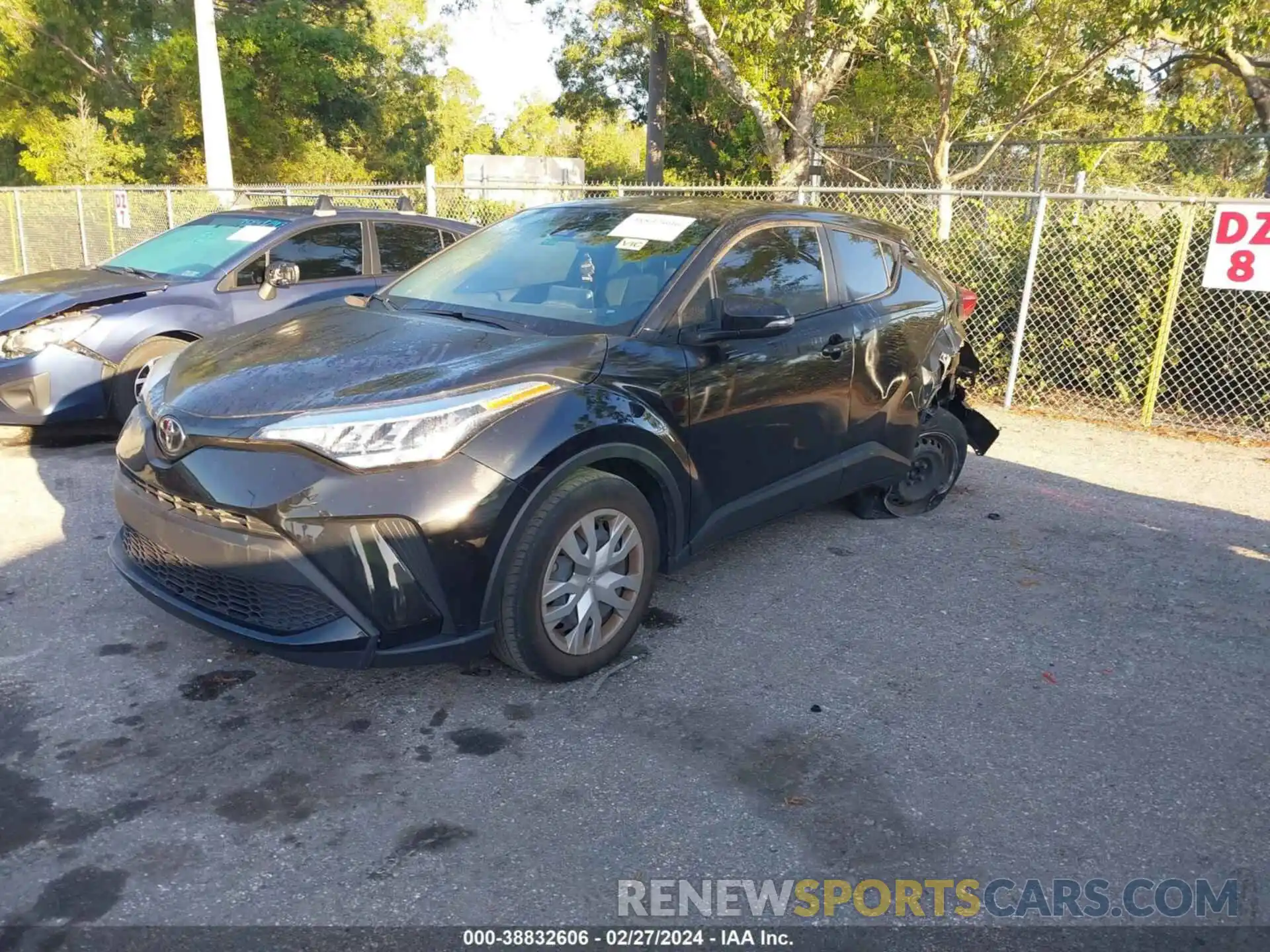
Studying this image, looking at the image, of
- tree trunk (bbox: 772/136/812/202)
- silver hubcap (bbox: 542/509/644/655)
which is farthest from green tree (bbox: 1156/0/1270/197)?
silver hubcap (bbox: 542/509/644/655)

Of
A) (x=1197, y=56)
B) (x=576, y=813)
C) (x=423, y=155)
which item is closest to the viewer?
(x=576, y=813)

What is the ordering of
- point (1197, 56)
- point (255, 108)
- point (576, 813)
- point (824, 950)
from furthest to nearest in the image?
point (255, 108), point (1197, 56), point (576, 813), point (824, 950)

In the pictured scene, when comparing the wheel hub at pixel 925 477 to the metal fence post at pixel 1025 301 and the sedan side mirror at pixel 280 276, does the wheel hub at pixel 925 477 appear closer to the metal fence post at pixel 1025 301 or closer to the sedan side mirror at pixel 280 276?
the metal fence post at pixel 1025 301

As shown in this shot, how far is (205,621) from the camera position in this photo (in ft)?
10.0

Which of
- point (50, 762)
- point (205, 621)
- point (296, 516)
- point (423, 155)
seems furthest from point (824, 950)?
point (423, 155)

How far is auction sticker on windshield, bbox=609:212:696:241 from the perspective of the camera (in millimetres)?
4117

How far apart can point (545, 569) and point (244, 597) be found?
96 cm

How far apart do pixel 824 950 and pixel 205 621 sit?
211cm

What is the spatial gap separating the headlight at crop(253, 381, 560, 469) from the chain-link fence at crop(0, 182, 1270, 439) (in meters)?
4.78

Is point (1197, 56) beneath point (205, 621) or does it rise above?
above

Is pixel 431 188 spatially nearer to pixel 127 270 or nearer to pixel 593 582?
pixel 127 270

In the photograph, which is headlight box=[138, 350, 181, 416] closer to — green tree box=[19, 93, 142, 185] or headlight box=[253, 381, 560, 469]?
headlight box=[253, 381, 560, 469]

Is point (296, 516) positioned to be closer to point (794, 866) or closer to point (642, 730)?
point (642, 730)

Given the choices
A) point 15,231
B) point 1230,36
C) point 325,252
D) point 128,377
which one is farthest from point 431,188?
point 1230,36
